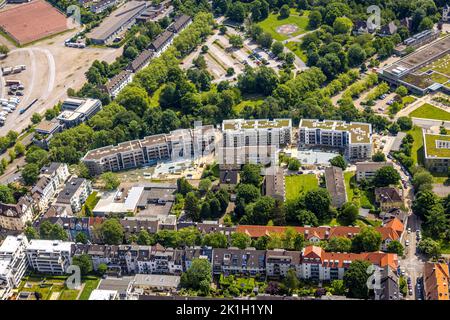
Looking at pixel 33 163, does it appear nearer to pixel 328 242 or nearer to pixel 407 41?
pixel 328 242

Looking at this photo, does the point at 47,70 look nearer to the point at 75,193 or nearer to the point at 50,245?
the point at 75,193

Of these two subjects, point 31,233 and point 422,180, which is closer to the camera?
point 31,233

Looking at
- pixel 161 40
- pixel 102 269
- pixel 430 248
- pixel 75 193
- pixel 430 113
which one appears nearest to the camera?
pixel 430 248

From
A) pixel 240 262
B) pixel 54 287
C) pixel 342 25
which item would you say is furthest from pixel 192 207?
pixel 342 25

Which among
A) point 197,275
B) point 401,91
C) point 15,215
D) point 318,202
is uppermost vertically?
point 197,275

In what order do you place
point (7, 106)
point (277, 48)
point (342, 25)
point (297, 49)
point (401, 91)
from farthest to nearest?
point (342, 25), point (297, 49), point (277, 48), point (7, 106), point (401, 91)

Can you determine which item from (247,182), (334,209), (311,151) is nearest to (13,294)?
(247,182)

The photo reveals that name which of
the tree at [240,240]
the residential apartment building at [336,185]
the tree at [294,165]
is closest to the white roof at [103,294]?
the tree at [240,240]

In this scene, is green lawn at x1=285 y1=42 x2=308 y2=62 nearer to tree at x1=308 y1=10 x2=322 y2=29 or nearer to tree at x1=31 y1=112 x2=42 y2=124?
tree at x1=308 y1=10 x2=322 y2=29
